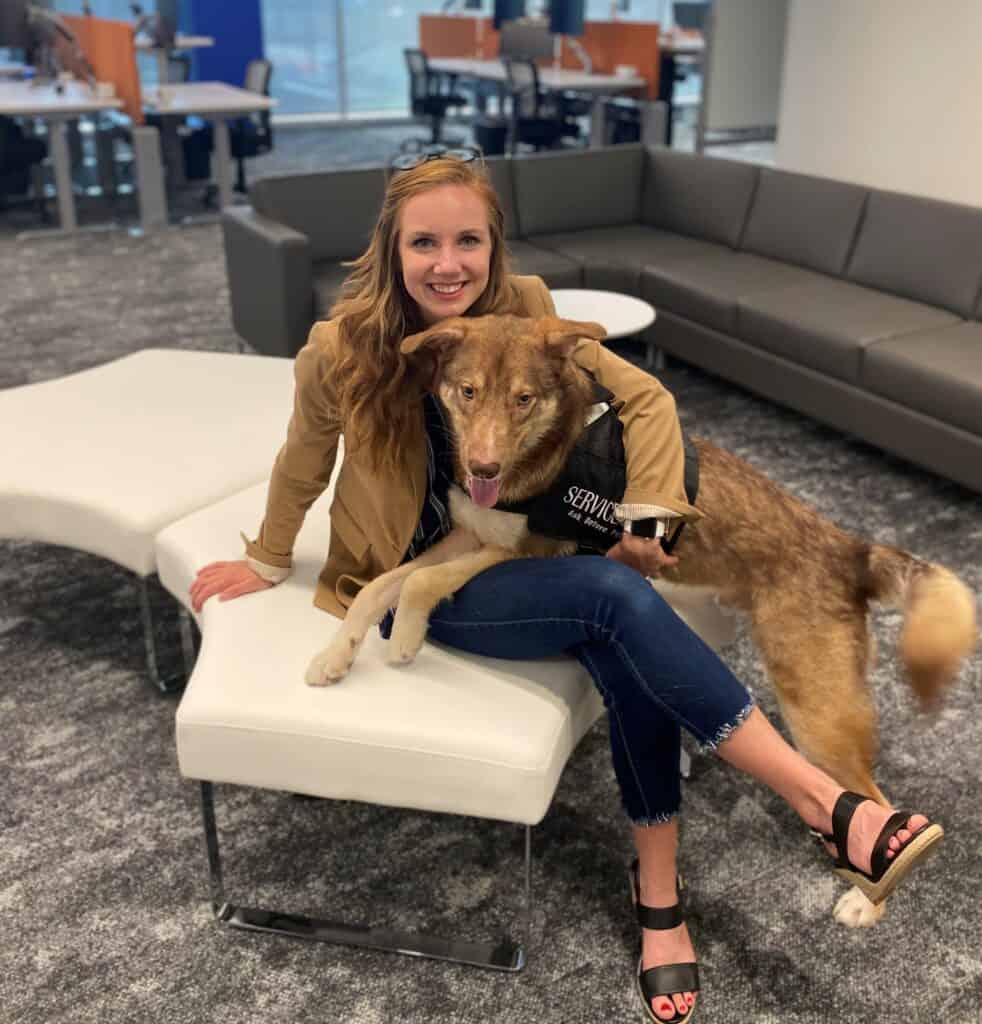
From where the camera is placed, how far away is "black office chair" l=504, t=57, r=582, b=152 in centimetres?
888

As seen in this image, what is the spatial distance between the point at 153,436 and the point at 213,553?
0.68m

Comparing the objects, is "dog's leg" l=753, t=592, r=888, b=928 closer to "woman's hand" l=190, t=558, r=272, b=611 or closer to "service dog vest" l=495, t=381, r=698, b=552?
"service dog vest" l=495, t=381, r=698, b=552

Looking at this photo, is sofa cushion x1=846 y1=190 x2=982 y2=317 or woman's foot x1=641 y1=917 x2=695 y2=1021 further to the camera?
sofa cushion x1=846 y1=190 x2=982 y2=317

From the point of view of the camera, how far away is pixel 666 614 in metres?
1.65

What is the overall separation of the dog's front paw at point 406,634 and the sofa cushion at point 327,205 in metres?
3.21

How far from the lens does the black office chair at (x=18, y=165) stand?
7.37 m

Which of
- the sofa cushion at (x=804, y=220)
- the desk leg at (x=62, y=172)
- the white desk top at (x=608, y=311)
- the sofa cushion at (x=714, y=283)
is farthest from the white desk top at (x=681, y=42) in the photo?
the white desk top at (x=608, y=311)

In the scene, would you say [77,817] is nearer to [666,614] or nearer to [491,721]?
[491,721]

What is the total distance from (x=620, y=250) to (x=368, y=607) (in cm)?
362

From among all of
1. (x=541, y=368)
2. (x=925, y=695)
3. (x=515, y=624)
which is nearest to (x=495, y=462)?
(x=541, y=368)

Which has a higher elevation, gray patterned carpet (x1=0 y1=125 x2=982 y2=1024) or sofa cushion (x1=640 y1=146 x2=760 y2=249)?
sofa cushion (x1=640 y1=146 x2=760 y2=249)

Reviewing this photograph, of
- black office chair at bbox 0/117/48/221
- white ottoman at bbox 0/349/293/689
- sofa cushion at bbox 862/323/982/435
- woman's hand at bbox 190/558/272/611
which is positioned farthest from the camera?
black office chair at bbox 0/117/48/221

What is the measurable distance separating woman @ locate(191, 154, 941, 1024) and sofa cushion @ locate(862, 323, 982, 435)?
200cm

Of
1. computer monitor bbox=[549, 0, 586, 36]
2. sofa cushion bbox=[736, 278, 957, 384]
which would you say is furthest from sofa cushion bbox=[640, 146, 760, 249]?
computer monitor bbox=[549, 0, 586, 36]
